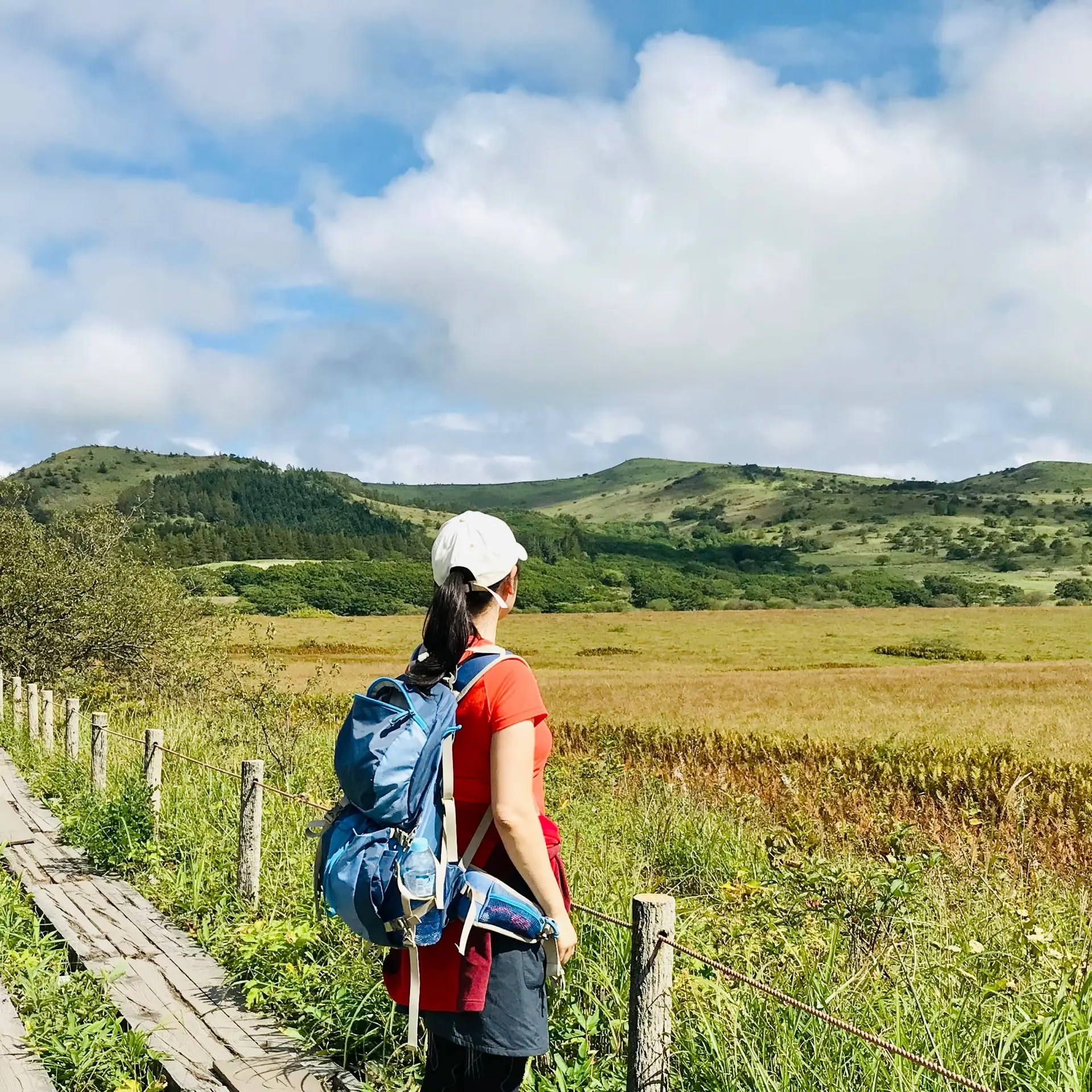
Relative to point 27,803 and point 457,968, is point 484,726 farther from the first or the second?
point 27,803

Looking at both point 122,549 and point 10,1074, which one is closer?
A: point 10,1074

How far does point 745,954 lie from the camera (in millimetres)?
4578

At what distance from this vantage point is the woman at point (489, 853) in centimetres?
265

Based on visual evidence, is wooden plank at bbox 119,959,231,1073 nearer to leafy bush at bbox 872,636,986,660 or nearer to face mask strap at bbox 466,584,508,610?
face mask strap at bbox 466,584,508,610

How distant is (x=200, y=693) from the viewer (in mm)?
22469

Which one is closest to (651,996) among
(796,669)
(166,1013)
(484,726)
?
(484,726)

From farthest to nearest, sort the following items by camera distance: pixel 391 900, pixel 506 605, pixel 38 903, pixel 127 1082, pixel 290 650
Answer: pixel 290 650 < pixel 38 903 < pixel 127 1082 < pixel 506 605 < pixel 391 900

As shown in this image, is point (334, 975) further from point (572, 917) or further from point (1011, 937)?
point (1011, 937)

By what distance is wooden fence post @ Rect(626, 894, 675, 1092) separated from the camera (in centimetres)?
316

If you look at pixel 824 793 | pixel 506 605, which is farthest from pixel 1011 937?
pixel 824 793

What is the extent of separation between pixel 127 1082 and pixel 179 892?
257cm

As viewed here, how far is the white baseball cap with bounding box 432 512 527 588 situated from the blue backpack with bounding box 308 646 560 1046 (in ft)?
0.86

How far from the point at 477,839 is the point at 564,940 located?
0.37 m

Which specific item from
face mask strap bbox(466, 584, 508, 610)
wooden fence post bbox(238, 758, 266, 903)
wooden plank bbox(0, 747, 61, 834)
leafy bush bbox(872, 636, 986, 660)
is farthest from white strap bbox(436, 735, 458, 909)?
leafy bush bbox(872, 636, 986, 660)
